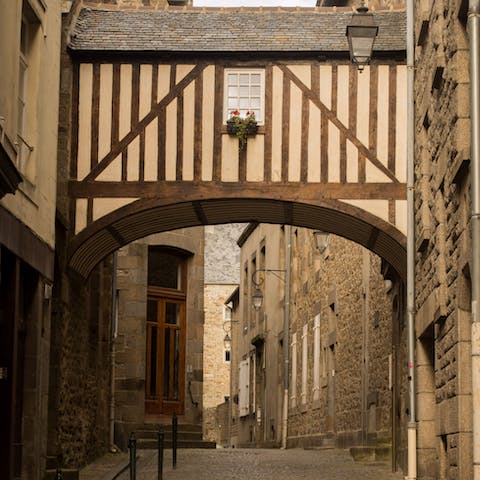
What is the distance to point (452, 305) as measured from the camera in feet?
36.8

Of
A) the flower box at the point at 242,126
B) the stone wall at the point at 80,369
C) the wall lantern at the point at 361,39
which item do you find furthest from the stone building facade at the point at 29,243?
the wall lantern at the point at 361,39

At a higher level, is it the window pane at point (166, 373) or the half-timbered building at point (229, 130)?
the half-timbered building at point (229, 130)

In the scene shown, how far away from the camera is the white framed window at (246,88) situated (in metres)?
16.7

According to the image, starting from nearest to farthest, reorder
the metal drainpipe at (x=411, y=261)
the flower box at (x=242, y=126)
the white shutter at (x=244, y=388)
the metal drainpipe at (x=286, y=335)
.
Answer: the metal drainpipe at (x=411, y=261) → the flower box at (x=242, y=126) → the metal drainpipe at (x=286, y=335) → the white shutter at (x=244, y=388)

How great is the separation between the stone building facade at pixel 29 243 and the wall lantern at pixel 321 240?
32.2 feet

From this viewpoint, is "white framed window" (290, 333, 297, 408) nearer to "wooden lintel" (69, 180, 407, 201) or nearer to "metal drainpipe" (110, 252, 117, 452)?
"metal drainpipe" (110, 252, 117, 452)

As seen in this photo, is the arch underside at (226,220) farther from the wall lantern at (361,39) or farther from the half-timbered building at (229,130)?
the wall lantern at (361,39)

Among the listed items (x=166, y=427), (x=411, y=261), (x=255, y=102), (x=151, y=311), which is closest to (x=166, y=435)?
(x=166, y=427)

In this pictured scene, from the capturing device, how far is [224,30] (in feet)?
56.3

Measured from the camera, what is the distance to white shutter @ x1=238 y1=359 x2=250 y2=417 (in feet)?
118

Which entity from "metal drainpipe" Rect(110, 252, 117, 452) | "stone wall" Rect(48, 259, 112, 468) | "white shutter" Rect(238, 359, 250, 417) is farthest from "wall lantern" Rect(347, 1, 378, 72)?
"white shutter" Rect(238, 359, 250, 417)

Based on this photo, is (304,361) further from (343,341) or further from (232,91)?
(232,91)

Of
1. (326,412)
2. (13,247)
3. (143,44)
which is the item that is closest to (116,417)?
(326,412)

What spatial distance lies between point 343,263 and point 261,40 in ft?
23.6
